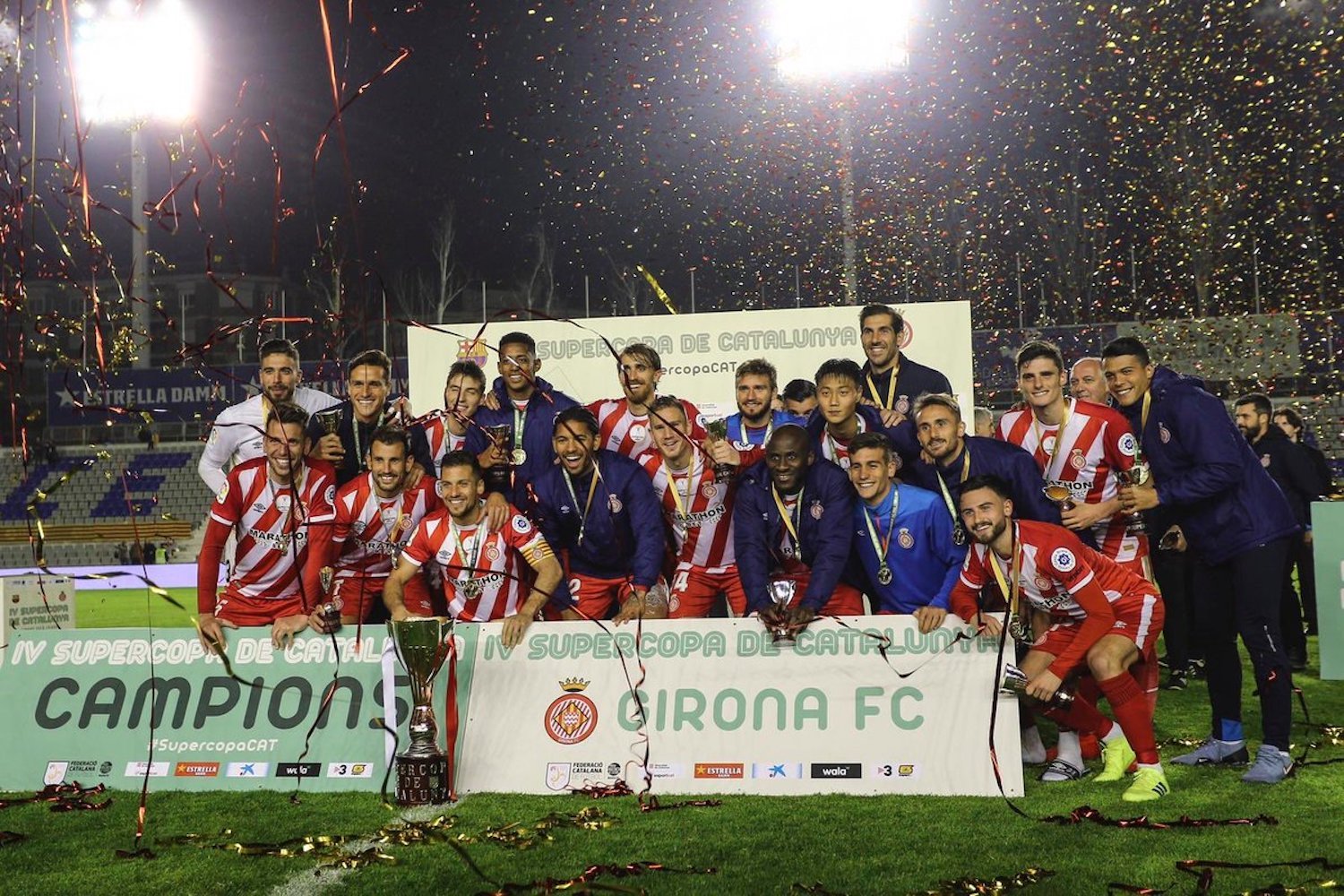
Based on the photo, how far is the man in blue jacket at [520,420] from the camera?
6.78 meters

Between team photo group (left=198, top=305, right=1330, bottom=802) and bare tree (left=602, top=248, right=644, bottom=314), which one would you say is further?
bare tree (left=602, top=248, right=644, bottom=314)

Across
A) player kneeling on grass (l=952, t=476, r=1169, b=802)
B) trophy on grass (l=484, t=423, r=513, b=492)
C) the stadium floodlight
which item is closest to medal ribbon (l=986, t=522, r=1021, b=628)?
player kneeling on grass (l=952, t=476, r=1169, b=802)

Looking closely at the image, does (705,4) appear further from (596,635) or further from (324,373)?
(596,635)

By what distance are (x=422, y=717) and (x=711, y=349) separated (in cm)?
679

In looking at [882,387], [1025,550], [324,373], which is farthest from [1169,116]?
[1025,550]

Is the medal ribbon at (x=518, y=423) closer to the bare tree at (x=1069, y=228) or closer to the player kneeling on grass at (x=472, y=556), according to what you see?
the player kneeling on grass at (x=472, y=556)

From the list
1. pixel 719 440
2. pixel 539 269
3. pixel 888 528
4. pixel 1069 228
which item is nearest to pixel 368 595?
pixel 719 440

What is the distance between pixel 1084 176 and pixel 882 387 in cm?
2359

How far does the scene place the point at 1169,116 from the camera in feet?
77.8

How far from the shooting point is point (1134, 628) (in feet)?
16.8

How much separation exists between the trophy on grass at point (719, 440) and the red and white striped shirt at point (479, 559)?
1050 mm

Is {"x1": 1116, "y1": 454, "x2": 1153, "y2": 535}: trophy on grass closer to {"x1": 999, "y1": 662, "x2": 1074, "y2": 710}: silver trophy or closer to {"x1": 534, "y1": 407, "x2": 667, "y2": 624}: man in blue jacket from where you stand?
{"x1": 999, "y1": 662, "x2": 1074, "y2": 710}: silver trophy

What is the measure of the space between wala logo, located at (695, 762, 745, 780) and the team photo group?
0.58 metres

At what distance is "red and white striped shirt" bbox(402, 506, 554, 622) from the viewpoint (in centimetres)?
581
